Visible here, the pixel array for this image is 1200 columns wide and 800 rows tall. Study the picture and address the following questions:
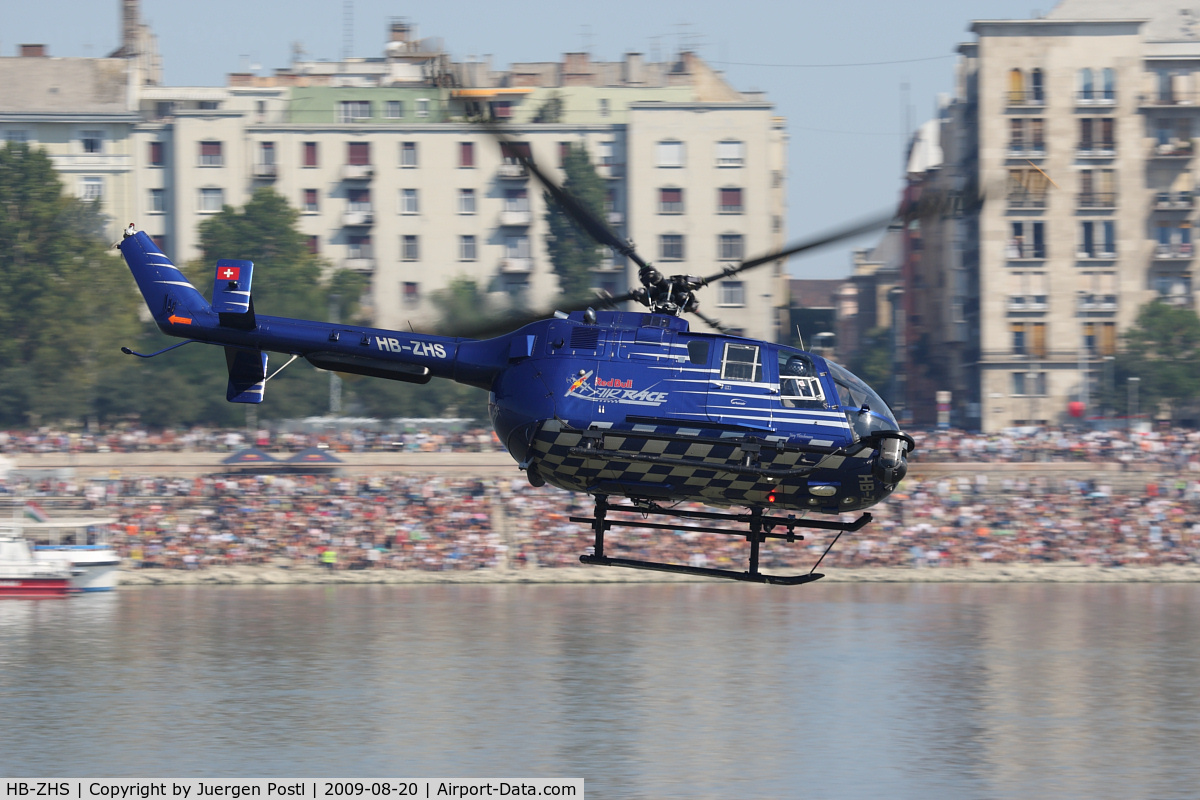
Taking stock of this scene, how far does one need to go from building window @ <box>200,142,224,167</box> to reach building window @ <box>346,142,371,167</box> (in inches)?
293

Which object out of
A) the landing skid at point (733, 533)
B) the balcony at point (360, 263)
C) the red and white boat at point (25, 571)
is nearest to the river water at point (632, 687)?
the red and white boat at point (25, 571)

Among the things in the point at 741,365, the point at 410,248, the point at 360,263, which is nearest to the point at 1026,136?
the point at 410,248

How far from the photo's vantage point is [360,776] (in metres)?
31.5

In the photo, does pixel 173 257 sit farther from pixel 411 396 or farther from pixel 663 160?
pixel 663 160

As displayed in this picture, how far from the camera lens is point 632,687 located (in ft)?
135

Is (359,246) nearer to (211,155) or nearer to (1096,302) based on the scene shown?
(211,155)

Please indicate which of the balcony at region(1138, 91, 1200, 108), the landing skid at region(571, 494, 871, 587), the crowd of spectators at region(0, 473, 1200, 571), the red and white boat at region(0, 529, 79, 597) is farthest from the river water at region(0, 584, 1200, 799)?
the balcony at region(1138, 91, 1200, 108)

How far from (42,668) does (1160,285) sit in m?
64.4

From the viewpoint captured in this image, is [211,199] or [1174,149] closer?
[1174,149]

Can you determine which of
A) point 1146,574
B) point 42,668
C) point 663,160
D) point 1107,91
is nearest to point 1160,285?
point 1107,91

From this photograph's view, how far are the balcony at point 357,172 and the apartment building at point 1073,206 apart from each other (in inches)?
1279

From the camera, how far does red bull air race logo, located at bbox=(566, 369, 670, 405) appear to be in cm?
2091

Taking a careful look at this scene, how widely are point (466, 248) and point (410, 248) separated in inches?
125

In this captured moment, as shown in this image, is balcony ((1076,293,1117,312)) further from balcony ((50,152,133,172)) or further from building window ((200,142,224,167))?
balcony ((50,152,133,172))
